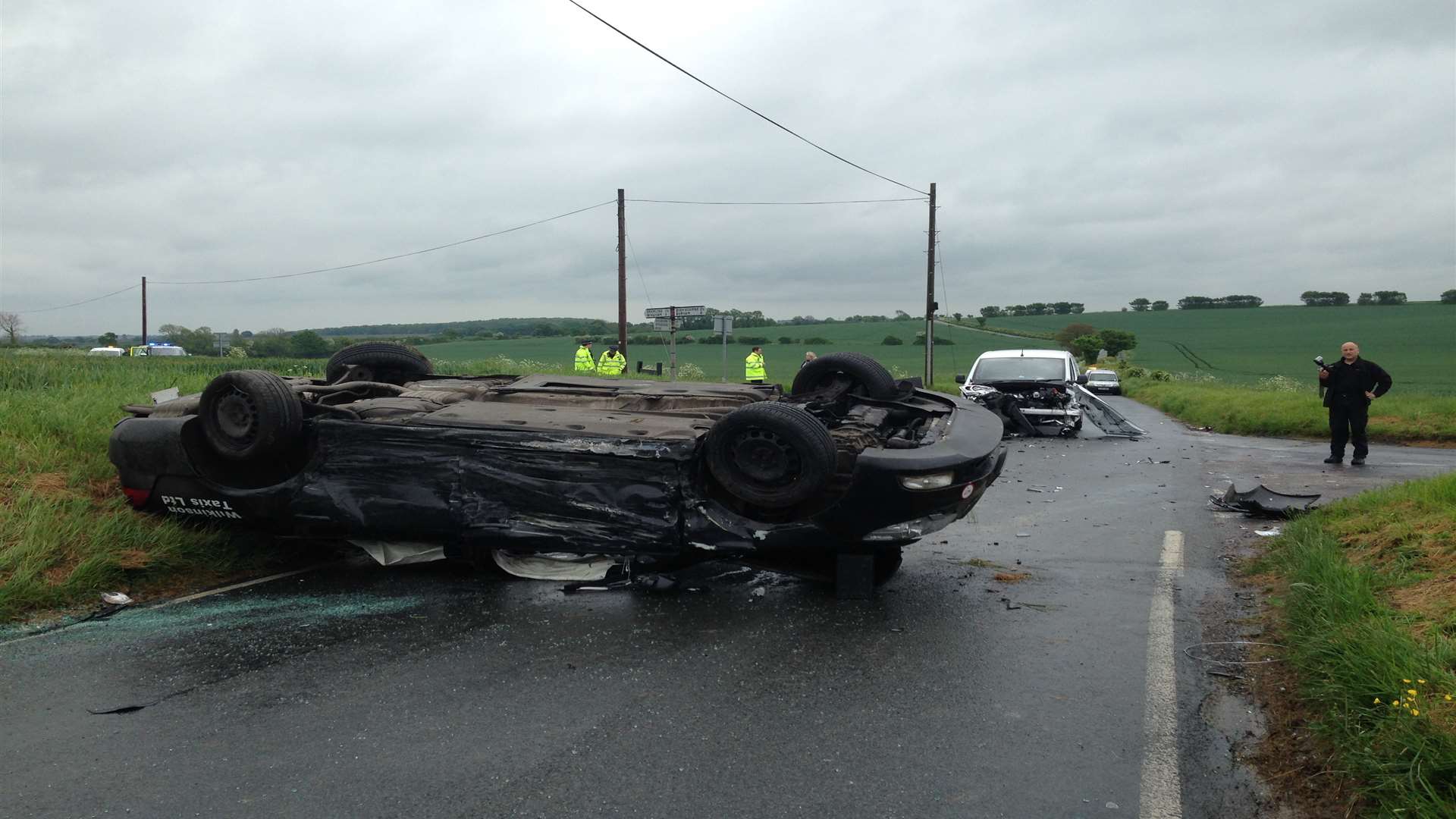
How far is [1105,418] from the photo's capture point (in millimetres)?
16766

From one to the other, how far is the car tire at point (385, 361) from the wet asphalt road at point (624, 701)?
172cm

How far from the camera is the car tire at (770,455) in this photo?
5.21 meters

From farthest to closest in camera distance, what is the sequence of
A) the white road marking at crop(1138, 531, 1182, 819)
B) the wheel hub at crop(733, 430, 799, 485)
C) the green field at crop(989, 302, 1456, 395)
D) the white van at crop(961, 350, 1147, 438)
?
the green field at crop(989, 302, 1456, 395)
the white van at crop(961, 350, 1147, 438)
the wheel hub at crop(733, 430, 799, 485)
the white road marking at crop(1138, 531, 1182, 819)

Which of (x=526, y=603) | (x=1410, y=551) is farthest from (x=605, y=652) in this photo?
(x=1410, y=551)

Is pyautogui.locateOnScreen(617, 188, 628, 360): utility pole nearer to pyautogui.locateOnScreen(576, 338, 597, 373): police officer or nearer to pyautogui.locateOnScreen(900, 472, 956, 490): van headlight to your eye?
pyautogui.locateOnScreen(576, 338, 597, 373): police officer

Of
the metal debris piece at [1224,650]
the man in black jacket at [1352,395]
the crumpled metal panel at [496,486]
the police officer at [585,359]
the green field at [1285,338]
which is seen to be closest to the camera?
the metal debris piece at [1224,650]

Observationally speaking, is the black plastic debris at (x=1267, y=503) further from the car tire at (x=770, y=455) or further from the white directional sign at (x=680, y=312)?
the white directional sign at (x=680, y=312)

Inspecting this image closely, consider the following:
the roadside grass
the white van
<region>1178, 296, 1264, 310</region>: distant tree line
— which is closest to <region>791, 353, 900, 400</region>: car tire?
the roadside grass

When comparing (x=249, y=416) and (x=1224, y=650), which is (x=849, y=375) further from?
→ (x=249, y=416)

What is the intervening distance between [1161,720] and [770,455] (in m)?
2.27

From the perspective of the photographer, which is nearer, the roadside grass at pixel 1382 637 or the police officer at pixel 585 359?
the roadside grass at pixel 1382 637

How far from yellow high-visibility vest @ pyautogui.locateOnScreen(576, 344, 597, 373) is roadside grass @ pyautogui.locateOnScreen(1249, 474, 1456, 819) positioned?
19.3 meters

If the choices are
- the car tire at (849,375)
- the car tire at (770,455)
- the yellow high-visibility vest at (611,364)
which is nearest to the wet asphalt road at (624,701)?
the car tire at (770,455)

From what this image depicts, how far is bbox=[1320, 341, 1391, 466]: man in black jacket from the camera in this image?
11.8 m
